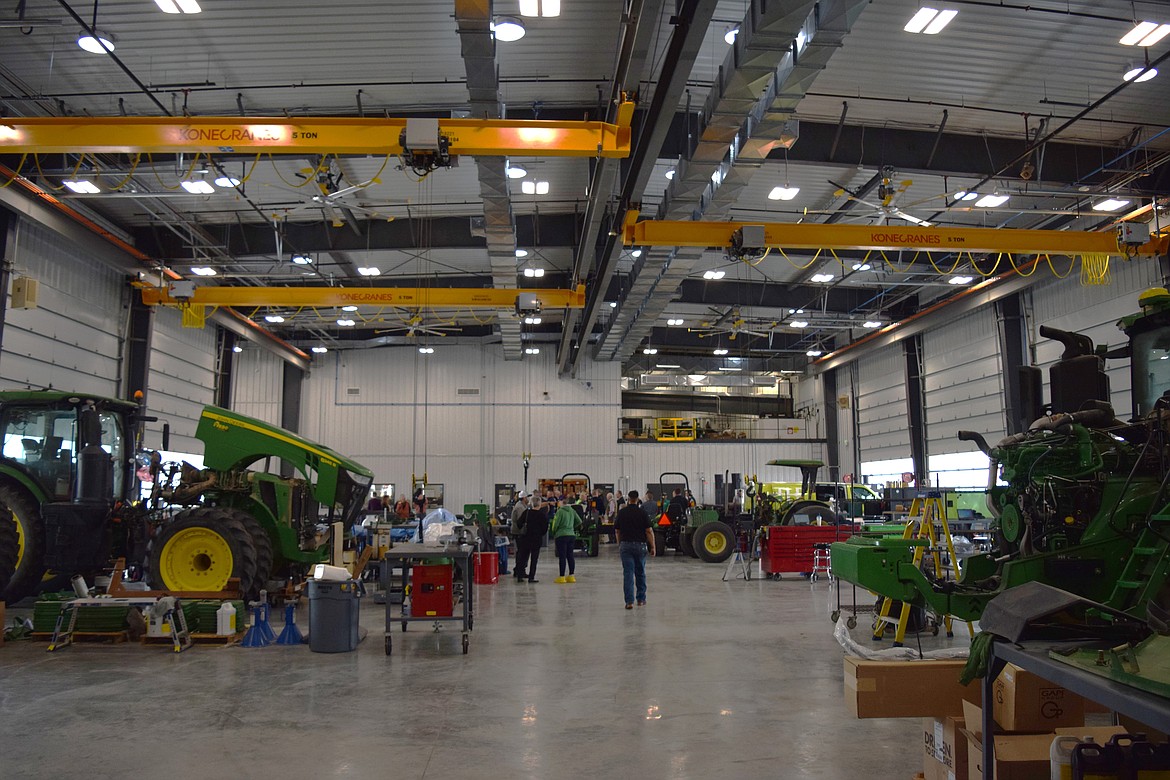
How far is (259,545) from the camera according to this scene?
29.6 ft

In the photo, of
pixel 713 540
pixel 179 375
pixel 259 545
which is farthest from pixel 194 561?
pixel 179 375

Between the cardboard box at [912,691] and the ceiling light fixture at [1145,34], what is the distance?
30.4 ft

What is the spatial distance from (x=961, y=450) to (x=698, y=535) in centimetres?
717

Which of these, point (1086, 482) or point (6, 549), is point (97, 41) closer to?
point (6, 549)

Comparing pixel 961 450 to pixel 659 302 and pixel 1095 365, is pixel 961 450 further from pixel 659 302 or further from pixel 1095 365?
pixel 1095 365

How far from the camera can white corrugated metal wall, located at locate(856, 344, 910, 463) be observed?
903 inches

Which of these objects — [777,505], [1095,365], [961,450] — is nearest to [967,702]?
[1095,365]

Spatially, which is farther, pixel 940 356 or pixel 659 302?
pixel 940 356

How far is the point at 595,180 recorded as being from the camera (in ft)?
37.8

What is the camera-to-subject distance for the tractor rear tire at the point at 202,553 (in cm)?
860

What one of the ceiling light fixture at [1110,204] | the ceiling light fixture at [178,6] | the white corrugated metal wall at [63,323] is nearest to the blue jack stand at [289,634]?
the ceiling light fixture at [178,6]

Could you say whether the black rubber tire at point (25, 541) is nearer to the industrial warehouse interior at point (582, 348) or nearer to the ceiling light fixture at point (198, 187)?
the industrial warehouse interior at point (582, 348)

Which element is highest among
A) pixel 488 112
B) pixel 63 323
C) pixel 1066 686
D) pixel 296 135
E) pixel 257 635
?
pixel 488 112

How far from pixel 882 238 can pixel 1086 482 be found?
8.01 meters
